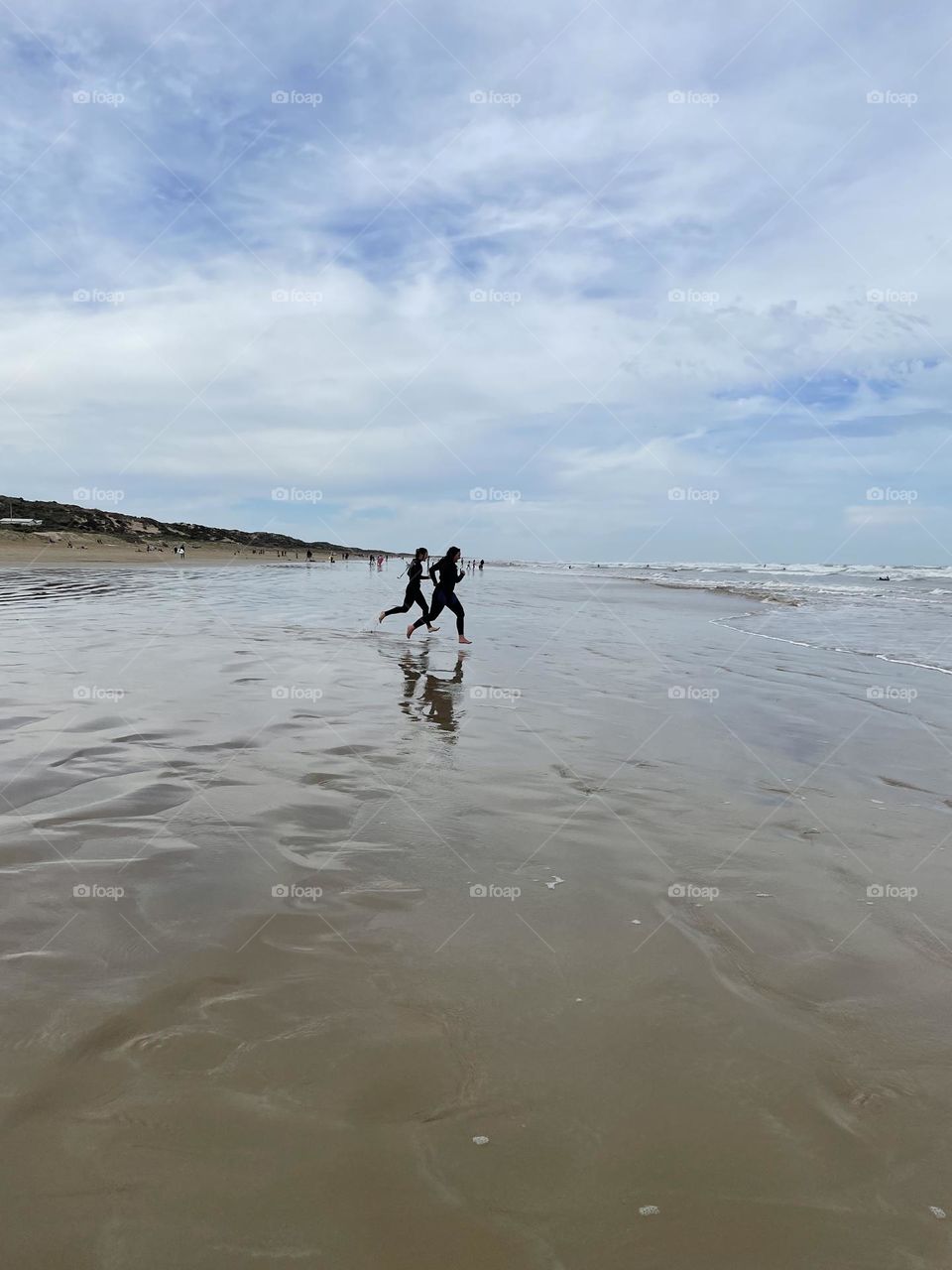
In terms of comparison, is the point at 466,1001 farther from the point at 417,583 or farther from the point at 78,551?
the point at 78,551

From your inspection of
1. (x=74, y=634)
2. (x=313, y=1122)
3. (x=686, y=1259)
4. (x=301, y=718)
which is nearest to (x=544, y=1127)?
(x=686, y=1259)

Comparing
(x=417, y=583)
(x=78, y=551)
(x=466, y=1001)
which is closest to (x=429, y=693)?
(x=466, y=1001)

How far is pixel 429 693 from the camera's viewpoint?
9.65 m

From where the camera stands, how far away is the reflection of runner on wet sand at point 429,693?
816cm

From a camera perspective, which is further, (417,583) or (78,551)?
(78,551)

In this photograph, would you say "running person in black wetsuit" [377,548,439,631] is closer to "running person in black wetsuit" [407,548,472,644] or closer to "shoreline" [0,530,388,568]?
"running person in black wetsuit" [407,548,472,644]

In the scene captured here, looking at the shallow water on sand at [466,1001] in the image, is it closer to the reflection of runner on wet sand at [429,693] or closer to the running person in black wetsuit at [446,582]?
the reflection of runner on wet sand at [429,693]

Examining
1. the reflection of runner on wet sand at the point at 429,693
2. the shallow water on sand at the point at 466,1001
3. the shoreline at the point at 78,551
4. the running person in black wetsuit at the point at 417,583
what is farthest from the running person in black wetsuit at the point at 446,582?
the shoreline at the point at 78,551

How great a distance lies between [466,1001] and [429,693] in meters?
6.81

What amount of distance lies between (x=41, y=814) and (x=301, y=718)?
10.3ft

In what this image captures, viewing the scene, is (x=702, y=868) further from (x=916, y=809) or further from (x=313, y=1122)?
(x=313, y=1122)

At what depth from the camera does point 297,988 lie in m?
2.92

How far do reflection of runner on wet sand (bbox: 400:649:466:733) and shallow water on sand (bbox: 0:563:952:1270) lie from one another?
1.16m

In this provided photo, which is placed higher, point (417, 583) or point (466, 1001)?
point (417, 583)
